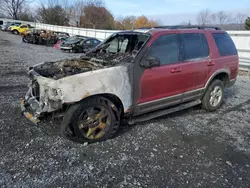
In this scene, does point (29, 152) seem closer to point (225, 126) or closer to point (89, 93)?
point (89, 93)

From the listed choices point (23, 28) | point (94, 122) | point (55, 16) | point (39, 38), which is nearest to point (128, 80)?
point (94, 122)

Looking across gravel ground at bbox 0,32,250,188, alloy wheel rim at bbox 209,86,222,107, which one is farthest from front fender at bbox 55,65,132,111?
alloy wheel rim at bbox 209,86,222,107

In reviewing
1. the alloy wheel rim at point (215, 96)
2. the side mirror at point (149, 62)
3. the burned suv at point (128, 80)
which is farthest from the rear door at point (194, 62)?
the side mirror at point (149, 62)

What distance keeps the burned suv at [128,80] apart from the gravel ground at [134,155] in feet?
1.03

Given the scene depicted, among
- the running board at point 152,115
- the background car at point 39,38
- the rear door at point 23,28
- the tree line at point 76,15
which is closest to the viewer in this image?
the running board at point 152,115

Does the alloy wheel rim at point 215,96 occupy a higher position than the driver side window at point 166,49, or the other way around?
the driver side window at point 166,49

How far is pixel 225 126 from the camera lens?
4559 millimetres

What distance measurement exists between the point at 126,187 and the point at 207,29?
3957mm

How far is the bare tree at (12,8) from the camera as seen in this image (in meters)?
74.2

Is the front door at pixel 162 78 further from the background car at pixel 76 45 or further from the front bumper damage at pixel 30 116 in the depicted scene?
the background car at pixel 76 45

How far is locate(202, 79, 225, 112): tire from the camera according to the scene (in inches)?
200

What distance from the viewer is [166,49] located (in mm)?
3975

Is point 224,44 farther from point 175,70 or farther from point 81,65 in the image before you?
point 81,65

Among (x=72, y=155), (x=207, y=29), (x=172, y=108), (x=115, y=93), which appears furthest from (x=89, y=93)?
(x=207, y=29)
